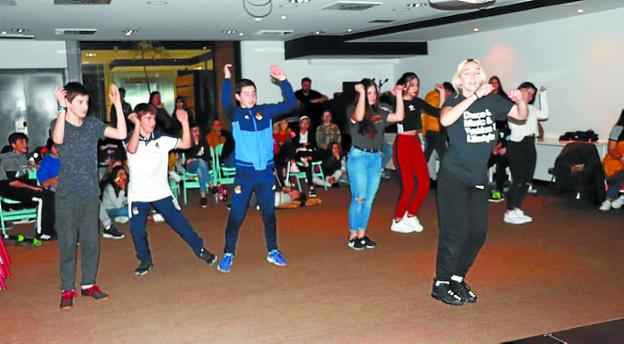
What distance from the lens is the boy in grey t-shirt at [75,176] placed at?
4480mm

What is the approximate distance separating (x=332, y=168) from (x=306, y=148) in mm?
535

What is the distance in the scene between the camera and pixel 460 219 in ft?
14.2

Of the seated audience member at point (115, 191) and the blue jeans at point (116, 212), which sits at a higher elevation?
the seated audience member at point (115, 191)

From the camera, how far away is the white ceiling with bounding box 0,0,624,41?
824 cm

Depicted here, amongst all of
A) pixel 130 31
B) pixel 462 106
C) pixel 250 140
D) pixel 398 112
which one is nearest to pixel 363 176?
pixel 398 112

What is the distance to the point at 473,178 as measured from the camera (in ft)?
14.0

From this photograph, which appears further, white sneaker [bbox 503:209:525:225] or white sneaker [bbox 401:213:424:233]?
white sneaker [bbox 503:209:525:225]

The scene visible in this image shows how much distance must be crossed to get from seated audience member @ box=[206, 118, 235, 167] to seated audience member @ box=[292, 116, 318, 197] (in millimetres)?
1145

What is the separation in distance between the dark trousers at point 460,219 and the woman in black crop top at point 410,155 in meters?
2.06

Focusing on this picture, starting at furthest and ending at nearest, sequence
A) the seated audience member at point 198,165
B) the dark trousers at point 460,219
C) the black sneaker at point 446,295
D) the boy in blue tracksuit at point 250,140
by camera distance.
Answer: the seated audience member at point 198,165
the boy in blue tracksuit at point 250,140
the black sneaker at point 446,295
the dark trousers at point 460,219

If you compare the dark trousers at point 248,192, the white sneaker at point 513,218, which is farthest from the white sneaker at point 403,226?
the dark trousers at point 248,192

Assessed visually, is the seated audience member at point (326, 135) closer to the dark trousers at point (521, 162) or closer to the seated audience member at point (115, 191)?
the seated audience member at point (115, 191)

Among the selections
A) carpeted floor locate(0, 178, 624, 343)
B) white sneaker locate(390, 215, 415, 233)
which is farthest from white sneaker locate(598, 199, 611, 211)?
white sneaker locate(390, 215, 415, 233)

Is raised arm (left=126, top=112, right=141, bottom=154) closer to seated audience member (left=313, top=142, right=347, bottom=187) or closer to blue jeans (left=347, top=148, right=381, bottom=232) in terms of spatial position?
blue jeans (left=347, top=148, right=381, bottom=232)
